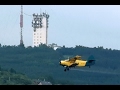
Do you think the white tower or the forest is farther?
the forest

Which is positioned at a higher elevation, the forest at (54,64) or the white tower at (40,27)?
the white tower at (40,27)

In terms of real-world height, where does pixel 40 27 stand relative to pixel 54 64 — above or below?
above

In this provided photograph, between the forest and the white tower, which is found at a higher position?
the white tower

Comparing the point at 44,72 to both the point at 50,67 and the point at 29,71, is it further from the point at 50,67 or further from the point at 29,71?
the point at 29,71
